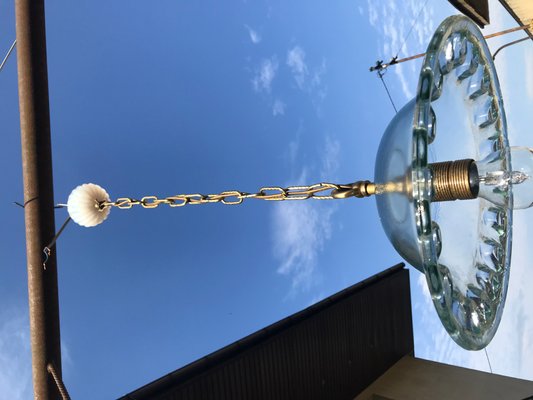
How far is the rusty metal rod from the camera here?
285 centimetres

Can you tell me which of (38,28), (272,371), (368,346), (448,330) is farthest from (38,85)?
(368,346)

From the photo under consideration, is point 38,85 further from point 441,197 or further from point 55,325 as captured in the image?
point 441,197

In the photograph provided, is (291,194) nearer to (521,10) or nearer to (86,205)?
(86,205)

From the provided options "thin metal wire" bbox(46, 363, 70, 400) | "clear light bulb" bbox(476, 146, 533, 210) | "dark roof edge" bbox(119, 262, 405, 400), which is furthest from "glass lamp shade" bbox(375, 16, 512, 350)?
"dark roof edge" bbox(119, 262, 405, 400)

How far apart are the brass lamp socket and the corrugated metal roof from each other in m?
8.09

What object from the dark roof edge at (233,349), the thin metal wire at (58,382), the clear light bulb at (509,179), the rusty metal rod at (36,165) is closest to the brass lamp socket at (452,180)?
the clear light bulb at (509,179)

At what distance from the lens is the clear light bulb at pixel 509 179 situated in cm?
190

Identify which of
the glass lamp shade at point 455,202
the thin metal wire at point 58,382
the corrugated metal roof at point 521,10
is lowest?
the thin metal wire at point 58,382

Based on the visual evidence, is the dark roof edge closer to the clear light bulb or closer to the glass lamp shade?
the glass lamp shade

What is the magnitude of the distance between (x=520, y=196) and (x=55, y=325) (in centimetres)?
278

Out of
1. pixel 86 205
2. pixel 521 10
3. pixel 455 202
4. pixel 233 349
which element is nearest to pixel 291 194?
pixel 455 202

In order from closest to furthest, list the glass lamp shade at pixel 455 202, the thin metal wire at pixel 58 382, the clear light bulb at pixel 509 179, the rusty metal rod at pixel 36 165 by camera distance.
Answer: the glass lamp shade at pixel 455 202, the clear light bulb at pixel 509 179, the thin metal wire at pixel 58 382, the rusty metal rod at pixel 36 165

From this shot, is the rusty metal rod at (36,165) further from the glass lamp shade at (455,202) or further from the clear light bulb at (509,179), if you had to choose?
the clear light bulb at (509,179)

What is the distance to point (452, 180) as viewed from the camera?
1504 mm
